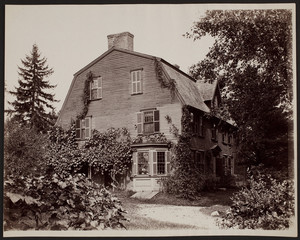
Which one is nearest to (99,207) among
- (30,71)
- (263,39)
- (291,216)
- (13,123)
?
(13,123)

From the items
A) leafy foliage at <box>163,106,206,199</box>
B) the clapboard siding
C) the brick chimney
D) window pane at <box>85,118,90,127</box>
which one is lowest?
leafy foliage at <box>163,106,206,199</box>

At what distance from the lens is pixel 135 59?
8633mm

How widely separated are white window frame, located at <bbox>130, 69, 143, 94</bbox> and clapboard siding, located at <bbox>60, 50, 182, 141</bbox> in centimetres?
7

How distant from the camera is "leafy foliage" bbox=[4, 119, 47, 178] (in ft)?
25.8

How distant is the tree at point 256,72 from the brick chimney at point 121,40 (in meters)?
1.11

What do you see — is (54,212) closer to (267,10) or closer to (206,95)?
(206,95)

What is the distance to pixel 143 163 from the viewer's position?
8.96 m

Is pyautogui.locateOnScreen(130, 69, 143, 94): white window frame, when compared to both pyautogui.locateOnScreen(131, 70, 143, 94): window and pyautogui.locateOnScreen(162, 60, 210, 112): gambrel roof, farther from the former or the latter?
pyautogui.locateOnScreen(162, 60, 210, 112): gambrel roof

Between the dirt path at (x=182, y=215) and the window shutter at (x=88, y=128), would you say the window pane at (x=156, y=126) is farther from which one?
the dirt path at (x=182, y=215)

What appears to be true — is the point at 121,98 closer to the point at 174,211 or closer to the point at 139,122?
the point at 139,122

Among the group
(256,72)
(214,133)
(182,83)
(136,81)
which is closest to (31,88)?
(136,81)

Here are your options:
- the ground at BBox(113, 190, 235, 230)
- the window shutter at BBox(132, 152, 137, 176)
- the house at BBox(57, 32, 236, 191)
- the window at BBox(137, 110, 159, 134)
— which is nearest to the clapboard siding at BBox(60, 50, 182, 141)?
the house at BBox(57, 32, 236, 191)

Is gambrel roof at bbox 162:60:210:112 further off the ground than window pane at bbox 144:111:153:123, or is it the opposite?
gambrel roof at bbox 162:60:210:112

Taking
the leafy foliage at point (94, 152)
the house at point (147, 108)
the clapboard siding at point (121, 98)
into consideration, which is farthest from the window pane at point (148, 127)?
the leafy foliage at point (94, 152)
